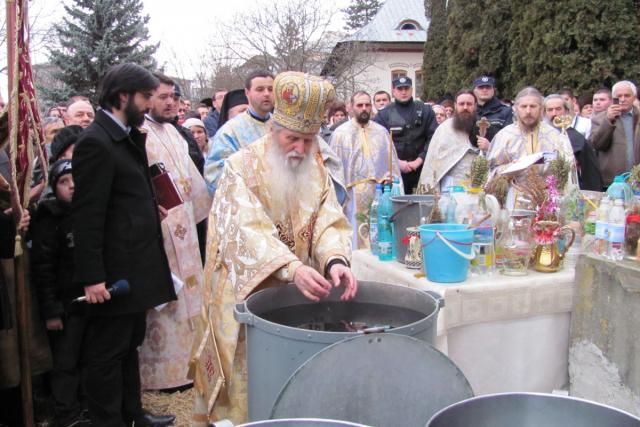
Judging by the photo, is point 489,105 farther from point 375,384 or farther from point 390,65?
point 390,65

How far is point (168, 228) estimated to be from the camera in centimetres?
331

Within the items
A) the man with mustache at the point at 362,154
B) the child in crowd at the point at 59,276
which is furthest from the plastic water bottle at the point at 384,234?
the man with mustache at the point at 362,154

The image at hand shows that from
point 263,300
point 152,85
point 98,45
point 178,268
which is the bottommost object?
point 178,268

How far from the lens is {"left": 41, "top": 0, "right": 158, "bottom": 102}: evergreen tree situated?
14852 millimetres

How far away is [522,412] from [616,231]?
159 cm

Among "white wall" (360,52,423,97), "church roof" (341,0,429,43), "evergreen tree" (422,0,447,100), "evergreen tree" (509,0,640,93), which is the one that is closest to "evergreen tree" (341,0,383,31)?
"church roof" (341,0,429,43)

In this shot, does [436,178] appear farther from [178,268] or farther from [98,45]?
[98,45]

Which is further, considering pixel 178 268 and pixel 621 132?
pixel 621 132

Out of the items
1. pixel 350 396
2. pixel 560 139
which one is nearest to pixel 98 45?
pixel 560 139

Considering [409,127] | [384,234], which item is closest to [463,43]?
[409,127]

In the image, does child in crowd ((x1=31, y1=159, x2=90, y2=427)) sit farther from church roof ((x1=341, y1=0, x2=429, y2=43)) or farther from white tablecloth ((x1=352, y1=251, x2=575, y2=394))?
church roof ((x1=341, y1=0, x2=429, y2=43))

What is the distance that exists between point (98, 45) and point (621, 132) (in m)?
13.1

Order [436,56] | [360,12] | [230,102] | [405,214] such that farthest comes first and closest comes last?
[360,12] → [436,56] → [230,102] → [405,214]

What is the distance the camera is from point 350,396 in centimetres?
128
